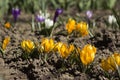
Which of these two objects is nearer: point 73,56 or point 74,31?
point 73,56

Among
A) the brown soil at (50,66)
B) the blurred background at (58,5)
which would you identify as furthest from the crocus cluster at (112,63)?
the blurred background at (58,5)

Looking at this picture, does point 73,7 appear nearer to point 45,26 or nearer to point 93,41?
point 45,26

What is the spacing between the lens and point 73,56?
3.29m

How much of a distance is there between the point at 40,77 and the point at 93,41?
1.27 meters

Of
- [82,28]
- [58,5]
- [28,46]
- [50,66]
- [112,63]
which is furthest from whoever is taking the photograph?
[58,5]

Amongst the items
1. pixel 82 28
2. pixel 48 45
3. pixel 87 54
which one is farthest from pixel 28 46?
pixel 82 28

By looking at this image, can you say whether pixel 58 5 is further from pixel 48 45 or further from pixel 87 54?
pixel 87 54

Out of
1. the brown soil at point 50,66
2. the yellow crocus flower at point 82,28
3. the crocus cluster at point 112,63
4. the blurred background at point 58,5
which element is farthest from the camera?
the blurred background at point 58,5

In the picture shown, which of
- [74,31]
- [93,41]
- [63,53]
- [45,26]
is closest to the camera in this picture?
[63,53]

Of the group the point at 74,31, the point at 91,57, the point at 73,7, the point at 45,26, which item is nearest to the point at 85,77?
the point at 91,57

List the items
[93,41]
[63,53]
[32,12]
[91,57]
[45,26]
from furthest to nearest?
1. [32,12]
2. [45,26]
3. [93,41]
4. [63,53]
5. [91,57]

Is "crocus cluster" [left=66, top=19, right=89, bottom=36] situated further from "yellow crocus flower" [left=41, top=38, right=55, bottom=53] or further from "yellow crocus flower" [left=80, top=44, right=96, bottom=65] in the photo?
"yellow crocus flower" [left=80, top=44, right=96, bottom=65]

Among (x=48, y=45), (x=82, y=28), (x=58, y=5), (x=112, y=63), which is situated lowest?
(x=112, y=63)

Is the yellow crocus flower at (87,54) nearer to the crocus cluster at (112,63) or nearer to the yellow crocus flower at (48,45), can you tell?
the crocus cluster at (112,63)
